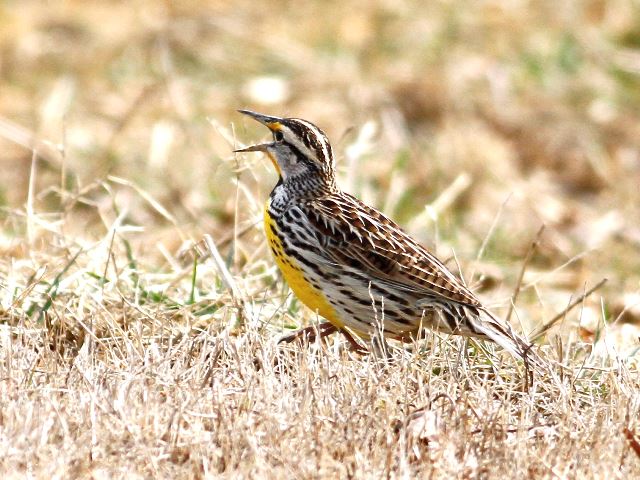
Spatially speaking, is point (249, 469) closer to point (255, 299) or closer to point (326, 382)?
point (326, 382)

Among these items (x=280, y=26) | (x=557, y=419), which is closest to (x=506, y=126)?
(x=280, y=26)

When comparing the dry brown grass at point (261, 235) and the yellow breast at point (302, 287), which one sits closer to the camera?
the dry brown grass at point (261, 235)

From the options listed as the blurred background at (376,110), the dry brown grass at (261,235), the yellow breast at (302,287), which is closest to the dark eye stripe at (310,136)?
the dry brown grass at (261,235)

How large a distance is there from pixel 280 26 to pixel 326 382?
23.6ft

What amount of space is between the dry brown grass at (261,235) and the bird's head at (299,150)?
18 centimetres

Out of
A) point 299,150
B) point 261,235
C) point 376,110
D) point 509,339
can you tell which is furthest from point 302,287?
point 376,110

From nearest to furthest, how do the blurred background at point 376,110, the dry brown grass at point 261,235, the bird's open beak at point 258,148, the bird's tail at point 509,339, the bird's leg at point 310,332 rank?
the dry brown grass at point 261,235, the bird's tail at point 509,339, the bird's leg at point 310,332, the bird's open beak at point 258,148, the blurred background at point 376,110

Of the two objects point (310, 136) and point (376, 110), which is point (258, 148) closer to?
point (310, 136)

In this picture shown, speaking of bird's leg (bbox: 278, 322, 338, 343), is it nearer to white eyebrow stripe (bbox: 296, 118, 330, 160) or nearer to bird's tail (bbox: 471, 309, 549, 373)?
bird's tail (bbox: 471, 309, 549, 373)

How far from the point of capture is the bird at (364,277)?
16.8 feet

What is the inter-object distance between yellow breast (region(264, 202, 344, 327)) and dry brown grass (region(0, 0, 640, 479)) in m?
0.18

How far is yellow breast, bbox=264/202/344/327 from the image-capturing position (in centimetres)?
514

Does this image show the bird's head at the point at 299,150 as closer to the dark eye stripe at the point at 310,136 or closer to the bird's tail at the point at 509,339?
the dark eye stripe at the point at 310,136

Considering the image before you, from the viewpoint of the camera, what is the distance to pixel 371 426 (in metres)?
4.14
